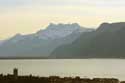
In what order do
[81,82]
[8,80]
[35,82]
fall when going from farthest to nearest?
[81,82]
[8,80]
[35,82]

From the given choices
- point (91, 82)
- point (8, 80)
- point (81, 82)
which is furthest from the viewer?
point (91, 82)

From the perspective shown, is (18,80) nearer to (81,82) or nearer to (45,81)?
(45,81)

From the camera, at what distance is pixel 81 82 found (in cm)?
3888

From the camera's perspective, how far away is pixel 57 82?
121 ft

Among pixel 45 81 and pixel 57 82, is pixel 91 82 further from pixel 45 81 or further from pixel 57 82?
pixel 45 81

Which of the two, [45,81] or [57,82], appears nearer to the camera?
[45,81]

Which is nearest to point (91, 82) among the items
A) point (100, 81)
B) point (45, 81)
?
point (100, 81)

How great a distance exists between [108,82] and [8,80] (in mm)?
11135

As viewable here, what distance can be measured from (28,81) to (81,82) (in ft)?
21.7

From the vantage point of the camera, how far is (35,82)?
33.4 meters

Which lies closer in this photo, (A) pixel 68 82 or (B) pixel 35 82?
(B) pixel 35 82

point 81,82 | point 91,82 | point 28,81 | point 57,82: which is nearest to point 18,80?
point 28,81

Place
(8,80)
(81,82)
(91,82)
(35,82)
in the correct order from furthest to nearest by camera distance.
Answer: (91,82) → (81,82) → (8,80) → (35,82)

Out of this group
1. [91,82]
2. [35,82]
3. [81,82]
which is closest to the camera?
[35,82]
